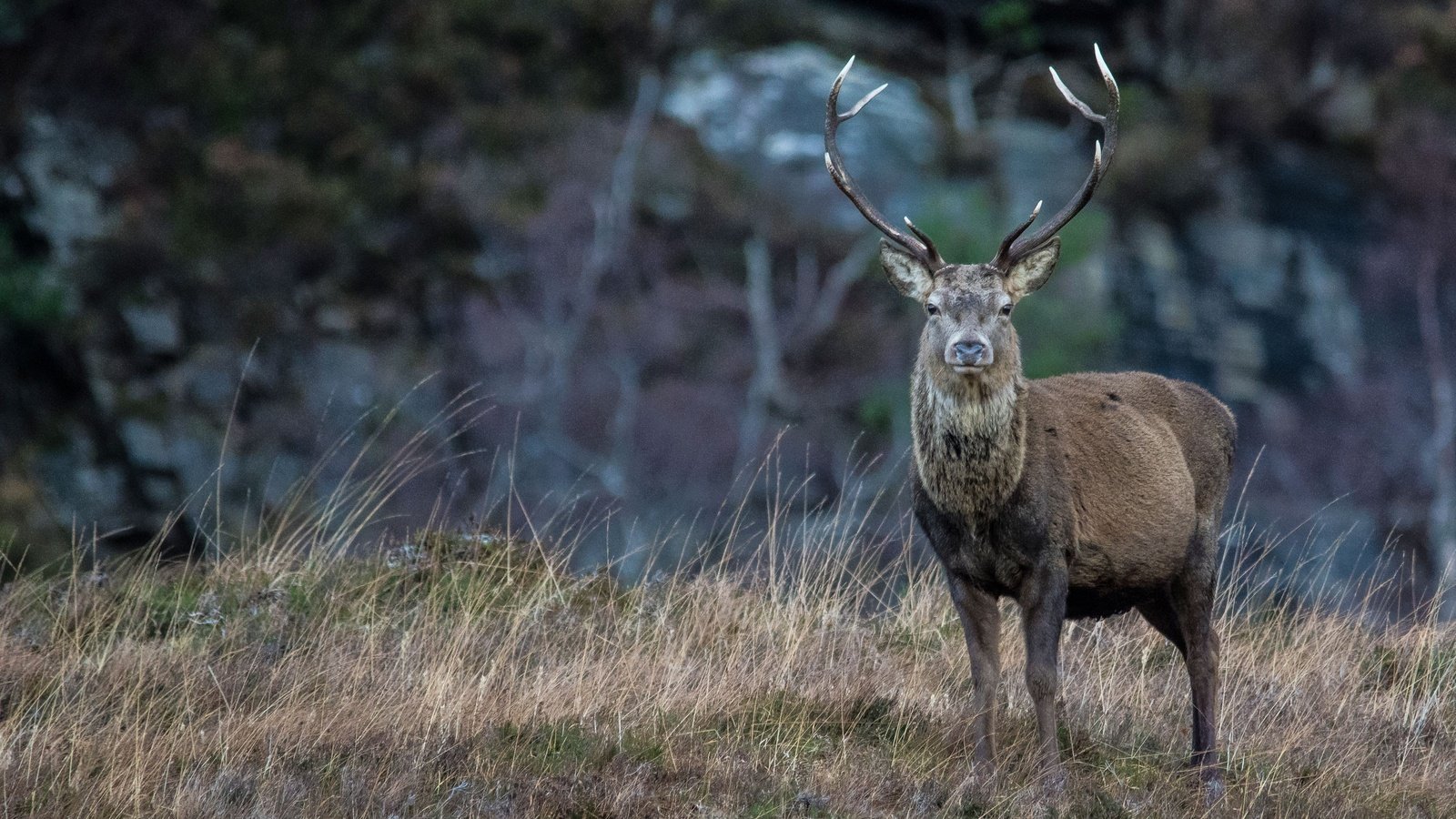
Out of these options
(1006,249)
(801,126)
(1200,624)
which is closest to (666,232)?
(801,126)

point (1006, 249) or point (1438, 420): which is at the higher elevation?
point (1006, 249)

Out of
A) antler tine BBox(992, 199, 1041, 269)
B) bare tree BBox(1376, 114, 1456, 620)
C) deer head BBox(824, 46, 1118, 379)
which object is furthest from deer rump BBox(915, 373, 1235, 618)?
bare tree BBox(1376, 114, 1456, 620)

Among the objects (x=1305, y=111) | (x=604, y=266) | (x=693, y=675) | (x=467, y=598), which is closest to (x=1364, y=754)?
(x=693, y=675)

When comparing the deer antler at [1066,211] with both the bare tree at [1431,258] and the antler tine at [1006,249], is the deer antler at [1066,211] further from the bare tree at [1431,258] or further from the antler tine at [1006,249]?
the bare tree at [1431,258]

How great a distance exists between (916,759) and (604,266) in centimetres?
2794

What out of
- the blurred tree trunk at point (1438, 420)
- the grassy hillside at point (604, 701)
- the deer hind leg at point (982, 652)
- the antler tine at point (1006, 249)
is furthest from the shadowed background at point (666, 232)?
the deer hind leg at point (982, 652)

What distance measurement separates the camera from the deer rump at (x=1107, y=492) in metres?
6.19

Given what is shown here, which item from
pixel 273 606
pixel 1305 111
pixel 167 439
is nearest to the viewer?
pixel 273 606

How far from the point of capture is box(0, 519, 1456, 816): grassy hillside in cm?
543

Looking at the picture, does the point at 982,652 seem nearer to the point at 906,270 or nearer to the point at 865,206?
the point at 906,270

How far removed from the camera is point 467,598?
7.20m

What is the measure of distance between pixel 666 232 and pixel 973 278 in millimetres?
28477

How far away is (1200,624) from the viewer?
6688mm

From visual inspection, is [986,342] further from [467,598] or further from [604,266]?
[604,266]
